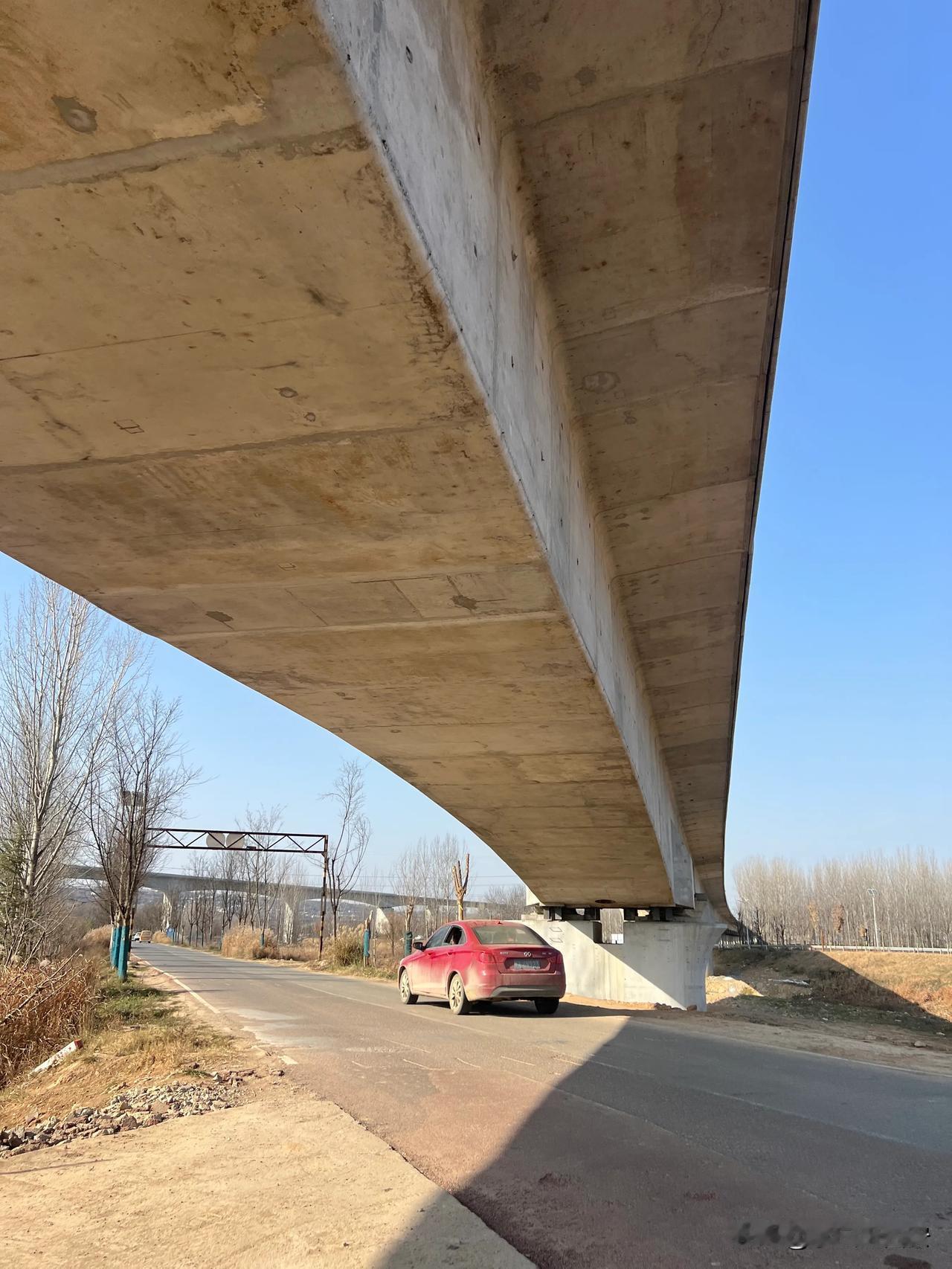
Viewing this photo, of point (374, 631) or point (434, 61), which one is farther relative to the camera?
point (374, 631)

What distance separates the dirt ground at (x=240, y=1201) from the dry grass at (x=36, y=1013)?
4.23 m

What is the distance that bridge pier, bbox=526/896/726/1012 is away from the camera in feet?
56.9

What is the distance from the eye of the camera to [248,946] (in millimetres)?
39312

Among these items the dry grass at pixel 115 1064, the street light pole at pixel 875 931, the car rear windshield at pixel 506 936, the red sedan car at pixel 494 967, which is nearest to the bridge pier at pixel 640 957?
the red sedan car at pixel 494 967

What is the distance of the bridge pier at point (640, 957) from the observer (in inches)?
682

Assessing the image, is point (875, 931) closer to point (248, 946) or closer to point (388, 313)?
point (248, 946)

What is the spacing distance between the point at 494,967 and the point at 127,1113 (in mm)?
7053

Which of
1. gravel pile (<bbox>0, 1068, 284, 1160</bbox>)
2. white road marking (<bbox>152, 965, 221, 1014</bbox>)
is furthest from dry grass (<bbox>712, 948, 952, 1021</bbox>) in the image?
gravel pile (<bbox>0, 1068, 284, 1160</bbox>)

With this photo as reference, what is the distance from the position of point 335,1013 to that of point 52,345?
1159cm

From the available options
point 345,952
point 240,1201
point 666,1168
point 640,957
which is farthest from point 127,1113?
point 345,952

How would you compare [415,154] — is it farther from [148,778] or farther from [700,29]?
[148,778]

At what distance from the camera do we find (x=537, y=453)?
186 inches

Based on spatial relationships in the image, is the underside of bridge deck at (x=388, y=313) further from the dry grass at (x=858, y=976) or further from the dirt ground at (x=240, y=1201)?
the dry grass at (x=858, y=976)

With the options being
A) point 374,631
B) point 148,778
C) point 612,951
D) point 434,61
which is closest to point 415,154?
point 434,61
